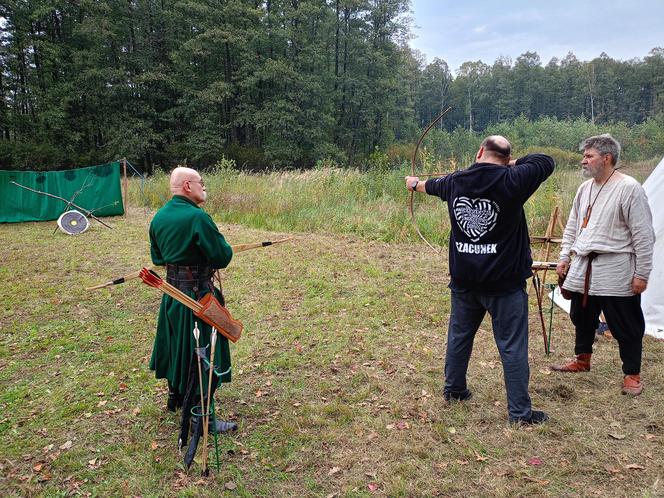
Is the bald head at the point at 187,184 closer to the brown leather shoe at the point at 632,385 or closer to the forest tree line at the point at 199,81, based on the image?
the brown leather shoe at the point at 632,385

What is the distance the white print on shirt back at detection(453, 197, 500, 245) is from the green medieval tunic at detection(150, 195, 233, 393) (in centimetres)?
135

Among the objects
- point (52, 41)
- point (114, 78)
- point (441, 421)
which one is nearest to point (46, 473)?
point (441, 421)

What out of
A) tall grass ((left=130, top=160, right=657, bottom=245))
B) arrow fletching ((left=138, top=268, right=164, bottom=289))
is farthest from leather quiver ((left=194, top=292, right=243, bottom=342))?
tall grass ((left=130, top=160, right=657, bottom=245))

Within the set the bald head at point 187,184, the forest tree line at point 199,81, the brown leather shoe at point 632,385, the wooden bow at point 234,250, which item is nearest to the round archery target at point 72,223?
the wooden bow at point 234,250

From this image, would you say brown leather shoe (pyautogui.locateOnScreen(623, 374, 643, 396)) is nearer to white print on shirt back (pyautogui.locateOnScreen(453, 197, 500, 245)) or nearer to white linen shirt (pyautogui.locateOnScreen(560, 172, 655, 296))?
white linen shirt (pyautogui.locateOnScreen(560, 172, 655, 296))

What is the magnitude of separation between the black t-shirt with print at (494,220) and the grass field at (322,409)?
3.26 ft

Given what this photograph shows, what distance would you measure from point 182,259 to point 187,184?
43 cm

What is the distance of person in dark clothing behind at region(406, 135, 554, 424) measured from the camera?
2486 mm

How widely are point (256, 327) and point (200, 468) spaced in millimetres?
2263

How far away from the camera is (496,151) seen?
8.37ft

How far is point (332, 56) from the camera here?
3183 cm

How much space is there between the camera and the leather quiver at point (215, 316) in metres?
2.46

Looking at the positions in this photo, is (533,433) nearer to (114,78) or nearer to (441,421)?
(441,421)

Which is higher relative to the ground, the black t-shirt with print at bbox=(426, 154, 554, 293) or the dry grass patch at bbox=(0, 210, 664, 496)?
the black t-shirt with print at bbox=(426, 154, 554, 293)
